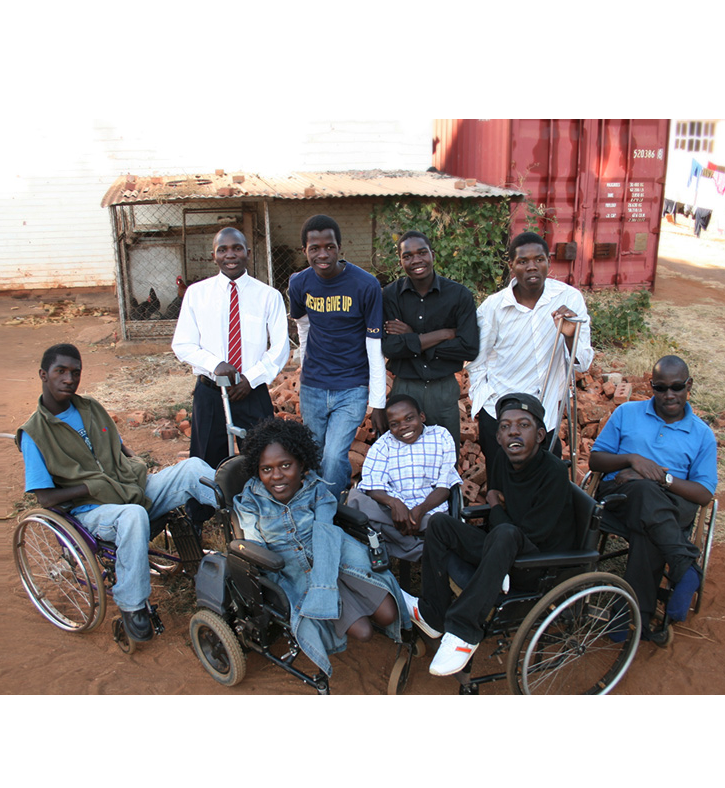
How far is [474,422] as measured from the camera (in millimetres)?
5332

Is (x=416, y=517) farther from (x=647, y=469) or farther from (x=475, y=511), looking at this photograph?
(x=647, y=469)

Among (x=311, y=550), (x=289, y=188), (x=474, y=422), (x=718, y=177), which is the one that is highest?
(x=289, y=188)

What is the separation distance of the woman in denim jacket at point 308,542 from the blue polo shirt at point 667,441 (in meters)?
1.56

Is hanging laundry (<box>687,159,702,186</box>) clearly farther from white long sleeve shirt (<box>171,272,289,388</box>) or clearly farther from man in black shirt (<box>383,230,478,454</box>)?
white long sleeve shirt (<box>171,272,289,388</box>)

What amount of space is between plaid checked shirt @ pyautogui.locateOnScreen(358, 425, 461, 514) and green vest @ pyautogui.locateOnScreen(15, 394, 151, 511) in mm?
1290

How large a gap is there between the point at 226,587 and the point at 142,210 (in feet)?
30.6

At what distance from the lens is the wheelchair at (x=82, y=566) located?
3312 mm

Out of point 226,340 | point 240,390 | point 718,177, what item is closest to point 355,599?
point 240,390

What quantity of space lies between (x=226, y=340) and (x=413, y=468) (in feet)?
4.56

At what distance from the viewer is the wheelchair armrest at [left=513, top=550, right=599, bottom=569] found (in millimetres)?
2871

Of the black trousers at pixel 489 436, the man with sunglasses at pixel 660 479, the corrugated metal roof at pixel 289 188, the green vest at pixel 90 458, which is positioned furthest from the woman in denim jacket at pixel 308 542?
the corrugated metal roof at pixel 289 188

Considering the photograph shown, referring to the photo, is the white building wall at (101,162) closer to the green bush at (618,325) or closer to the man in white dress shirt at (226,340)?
the green bush at (618,325)

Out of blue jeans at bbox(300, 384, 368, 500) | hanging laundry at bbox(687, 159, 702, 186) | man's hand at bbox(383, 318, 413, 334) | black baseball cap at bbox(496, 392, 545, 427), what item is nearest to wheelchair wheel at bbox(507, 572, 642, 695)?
black baseball cap at bbox(496, 392, 545, 427)

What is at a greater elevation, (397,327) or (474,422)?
(397,327)
